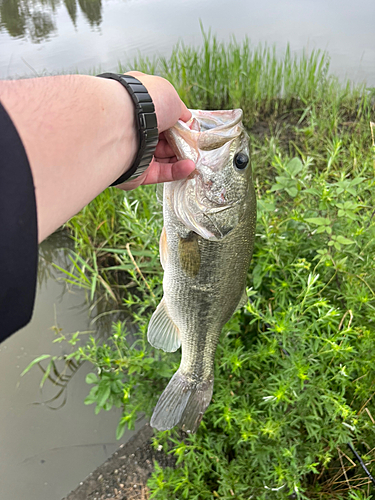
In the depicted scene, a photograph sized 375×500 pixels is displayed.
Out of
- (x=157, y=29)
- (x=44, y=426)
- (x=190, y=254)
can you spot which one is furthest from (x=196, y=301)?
(x=157, y=29)

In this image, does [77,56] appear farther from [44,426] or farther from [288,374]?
Answer: [288,374]

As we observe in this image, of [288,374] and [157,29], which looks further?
[157,29]

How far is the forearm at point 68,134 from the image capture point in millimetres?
919

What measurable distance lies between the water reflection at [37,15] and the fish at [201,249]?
9079mm

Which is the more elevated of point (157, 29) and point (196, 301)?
point (157, 29)

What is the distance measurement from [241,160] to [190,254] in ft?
1.59

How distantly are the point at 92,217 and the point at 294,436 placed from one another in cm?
275

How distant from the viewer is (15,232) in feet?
2.38

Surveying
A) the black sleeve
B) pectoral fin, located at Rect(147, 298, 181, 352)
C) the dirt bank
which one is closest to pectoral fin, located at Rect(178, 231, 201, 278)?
pectoral fin, located at Rect(147, 298, 181, 352)

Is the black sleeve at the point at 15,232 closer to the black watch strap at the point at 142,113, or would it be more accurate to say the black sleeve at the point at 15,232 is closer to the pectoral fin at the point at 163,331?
the black watch strap at the point at 142,113

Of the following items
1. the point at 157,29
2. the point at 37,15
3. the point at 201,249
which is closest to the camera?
the point at 201,249

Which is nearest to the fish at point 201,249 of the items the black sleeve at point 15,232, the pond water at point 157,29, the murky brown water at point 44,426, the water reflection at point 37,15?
the black sleeve at point 15,232

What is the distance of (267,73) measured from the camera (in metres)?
5.15

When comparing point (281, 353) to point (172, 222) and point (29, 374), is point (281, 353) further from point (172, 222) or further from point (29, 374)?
point (29, 374)
